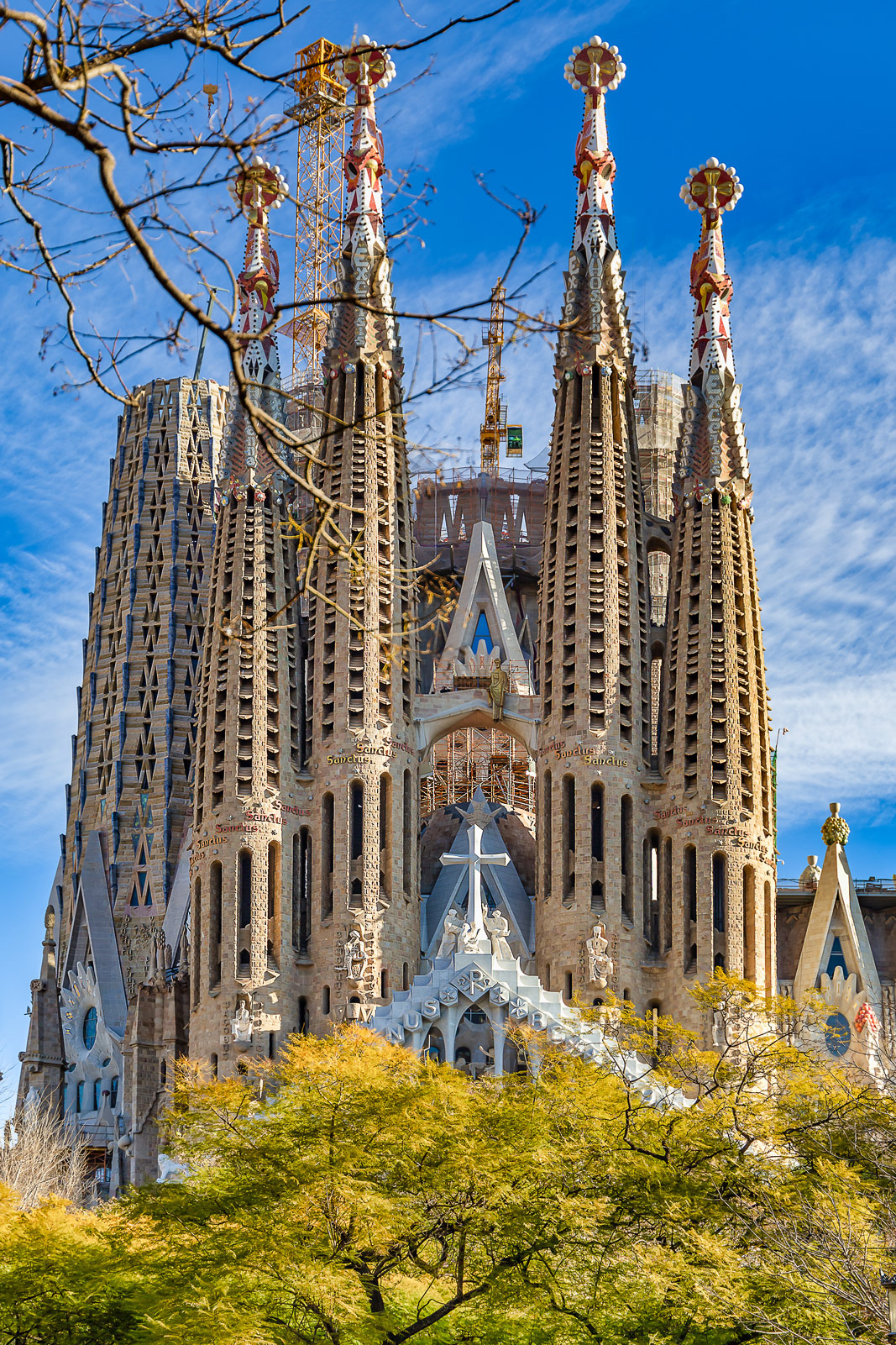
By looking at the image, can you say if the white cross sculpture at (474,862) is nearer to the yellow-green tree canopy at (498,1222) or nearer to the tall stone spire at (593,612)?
the tall stone spire at (593,612)

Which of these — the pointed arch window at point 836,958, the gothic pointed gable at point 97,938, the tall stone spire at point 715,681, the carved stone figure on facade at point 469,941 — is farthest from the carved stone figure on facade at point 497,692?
the gothic pointed gable at point 97,938

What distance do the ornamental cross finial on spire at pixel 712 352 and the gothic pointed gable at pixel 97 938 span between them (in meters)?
24.2

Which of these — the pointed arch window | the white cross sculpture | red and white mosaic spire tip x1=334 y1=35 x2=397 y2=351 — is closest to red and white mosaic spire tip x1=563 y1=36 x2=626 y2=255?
red and white mosaic spire tip x1=334 y1=35 x2=397 y2=351

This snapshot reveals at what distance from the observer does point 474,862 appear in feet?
179

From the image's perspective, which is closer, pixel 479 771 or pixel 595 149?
pixel 595 149

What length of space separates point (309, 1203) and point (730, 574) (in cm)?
2999

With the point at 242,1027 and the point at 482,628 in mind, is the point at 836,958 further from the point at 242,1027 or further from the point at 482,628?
the point at 242,1027

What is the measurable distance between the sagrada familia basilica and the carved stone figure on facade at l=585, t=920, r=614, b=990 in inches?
4.3

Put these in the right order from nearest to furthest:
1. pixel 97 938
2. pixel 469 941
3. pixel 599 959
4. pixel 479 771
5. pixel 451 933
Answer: pixel 469 941 → pixel 451 933 → pixel 599 959 → pixel 97 938 → pixel 479 771

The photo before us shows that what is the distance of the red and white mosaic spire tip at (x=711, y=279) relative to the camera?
58625 millimetres

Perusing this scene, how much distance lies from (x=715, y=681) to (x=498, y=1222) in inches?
1086

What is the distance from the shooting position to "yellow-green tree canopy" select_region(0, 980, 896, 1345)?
27062mm

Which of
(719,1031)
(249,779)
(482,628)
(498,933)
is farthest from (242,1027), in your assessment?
(482,628)

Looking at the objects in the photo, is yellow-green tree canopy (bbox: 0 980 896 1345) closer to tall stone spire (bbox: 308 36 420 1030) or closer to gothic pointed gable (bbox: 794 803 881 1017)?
tall stone spire (bbox: 308 36 420 1030)
